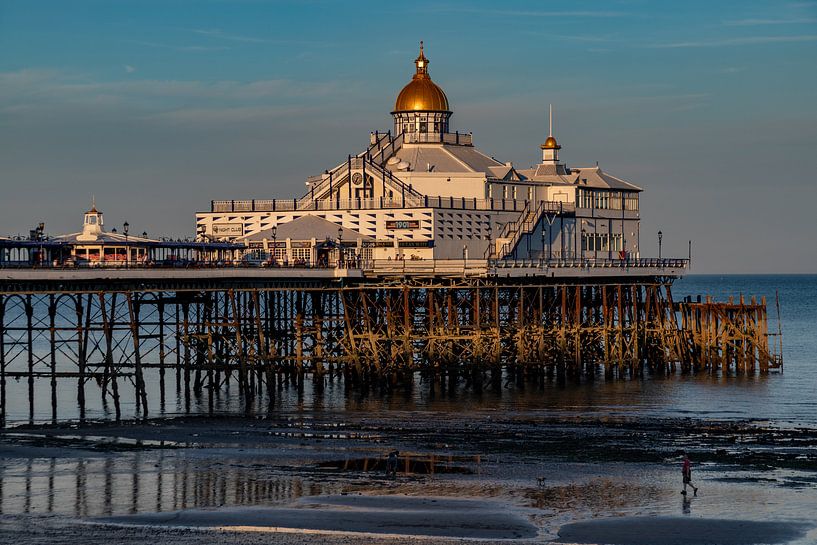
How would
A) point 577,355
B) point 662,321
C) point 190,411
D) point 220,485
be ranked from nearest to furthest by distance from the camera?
point 220,485
point 190,411
point 577,355
point 662,321

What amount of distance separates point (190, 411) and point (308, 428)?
8907 millimetres

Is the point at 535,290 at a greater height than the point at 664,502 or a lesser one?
greater

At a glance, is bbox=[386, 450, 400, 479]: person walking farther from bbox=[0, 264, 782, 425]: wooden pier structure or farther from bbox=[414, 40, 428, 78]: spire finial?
bbox=[414, 40, 428, 78]: spire finial

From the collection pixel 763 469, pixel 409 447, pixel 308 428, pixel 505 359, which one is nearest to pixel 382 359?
pixel 505 359

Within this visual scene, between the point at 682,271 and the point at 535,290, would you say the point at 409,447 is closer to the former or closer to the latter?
the point at 535,290

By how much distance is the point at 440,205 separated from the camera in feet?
311

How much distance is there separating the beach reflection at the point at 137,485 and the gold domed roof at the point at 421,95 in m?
51.3

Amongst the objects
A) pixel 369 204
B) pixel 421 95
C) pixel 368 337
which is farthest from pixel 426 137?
pixel 368 337

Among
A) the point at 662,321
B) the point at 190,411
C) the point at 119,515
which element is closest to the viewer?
the point at 119,515

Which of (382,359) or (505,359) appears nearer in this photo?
(382,359)

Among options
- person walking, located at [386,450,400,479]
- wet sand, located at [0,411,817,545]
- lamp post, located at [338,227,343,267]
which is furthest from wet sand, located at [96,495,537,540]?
lamp post, located at [338,227,343,267]

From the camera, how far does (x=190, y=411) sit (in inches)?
2869

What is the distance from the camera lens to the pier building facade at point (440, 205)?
94.6 meters

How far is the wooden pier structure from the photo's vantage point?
74688mm
